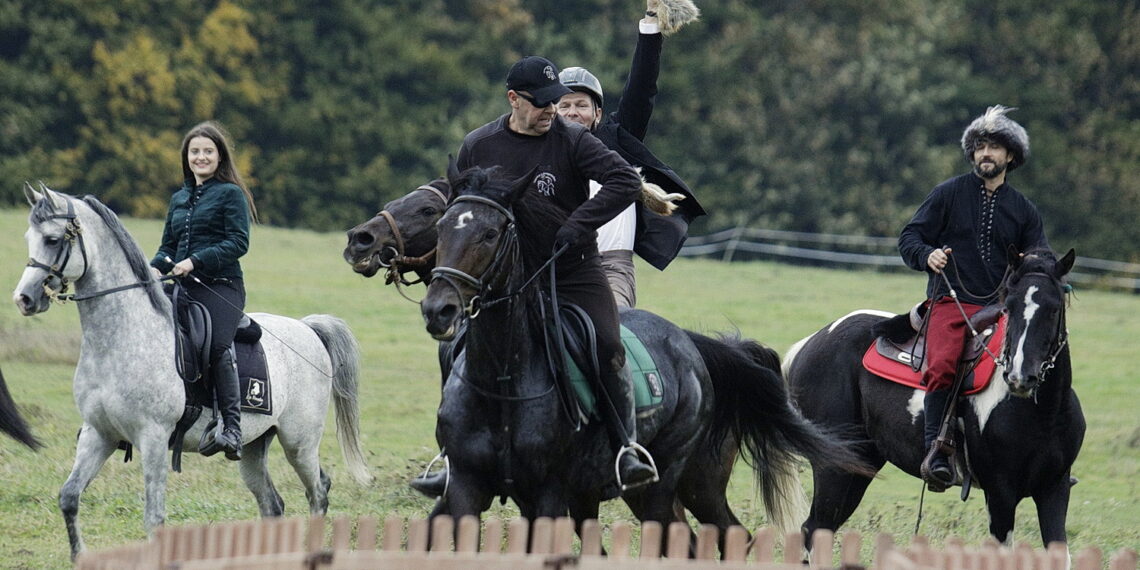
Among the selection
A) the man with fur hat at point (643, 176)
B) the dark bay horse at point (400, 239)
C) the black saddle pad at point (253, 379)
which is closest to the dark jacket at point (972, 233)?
the man with fur hat at point (643, 176)

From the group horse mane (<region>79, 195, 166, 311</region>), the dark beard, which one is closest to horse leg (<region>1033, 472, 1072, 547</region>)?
the dark beard

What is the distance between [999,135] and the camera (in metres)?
9.65

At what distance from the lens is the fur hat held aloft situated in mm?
9633

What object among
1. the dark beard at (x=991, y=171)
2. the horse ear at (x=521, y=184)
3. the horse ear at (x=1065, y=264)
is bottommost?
the horse ear at (x=1065, y=264)

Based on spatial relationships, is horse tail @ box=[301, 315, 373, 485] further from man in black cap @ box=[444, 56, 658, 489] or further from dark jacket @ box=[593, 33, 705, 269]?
man in black cap @ box=[444, 56, 658, 489]

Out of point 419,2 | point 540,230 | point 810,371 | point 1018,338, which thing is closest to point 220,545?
point 540,230

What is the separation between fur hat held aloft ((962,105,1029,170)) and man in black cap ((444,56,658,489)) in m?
3.02

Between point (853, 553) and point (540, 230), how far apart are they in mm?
2585

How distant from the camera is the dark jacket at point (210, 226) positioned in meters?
9.67

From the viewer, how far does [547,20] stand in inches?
1821

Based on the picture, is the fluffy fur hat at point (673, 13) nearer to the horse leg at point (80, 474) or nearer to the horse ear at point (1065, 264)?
the horse ear at point (1065, 264)

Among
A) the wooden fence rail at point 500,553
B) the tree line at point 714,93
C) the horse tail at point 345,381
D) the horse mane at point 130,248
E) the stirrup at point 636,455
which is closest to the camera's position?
the wooden fence rail at point 500,553

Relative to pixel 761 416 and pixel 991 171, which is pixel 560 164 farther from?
pixel 991 171

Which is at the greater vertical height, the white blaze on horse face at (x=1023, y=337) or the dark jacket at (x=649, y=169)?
the dark jacket at (x=649, y=169)
